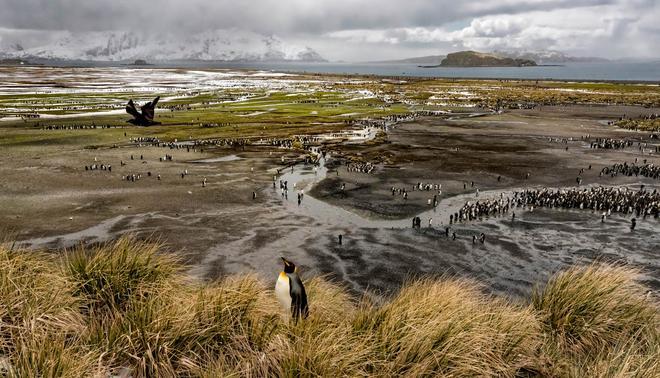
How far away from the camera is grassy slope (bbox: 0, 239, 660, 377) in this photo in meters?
5.20

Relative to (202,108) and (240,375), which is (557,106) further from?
(240,375)

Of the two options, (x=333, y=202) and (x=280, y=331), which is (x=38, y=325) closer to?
(x=280, y=331)

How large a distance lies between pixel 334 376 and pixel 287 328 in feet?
4.20

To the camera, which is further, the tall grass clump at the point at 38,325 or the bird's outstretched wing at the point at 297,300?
the bird's outstretched wing at the point at 297,300

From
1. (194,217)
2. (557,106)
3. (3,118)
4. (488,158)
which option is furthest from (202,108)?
(557,106)

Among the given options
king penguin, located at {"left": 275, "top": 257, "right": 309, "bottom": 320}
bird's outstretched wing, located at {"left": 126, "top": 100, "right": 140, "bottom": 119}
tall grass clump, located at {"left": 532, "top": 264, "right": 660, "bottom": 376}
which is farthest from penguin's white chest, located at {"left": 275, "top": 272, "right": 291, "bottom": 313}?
Answer: bird's outstretched wing, located at {"left": 126, "top": 100, "right": 140, "bottom": 119}

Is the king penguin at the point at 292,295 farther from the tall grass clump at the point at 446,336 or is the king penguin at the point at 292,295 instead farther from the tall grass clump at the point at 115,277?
the tall grass clump at the point at 115,277

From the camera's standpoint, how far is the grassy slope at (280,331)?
17.1 ft

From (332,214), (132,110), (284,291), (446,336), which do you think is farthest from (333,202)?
(132,110)

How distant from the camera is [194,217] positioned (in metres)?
26.2

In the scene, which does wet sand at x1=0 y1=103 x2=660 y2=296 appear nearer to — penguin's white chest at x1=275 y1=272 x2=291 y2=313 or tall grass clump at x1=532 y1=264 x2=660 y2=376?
tall grass clump at x1=532 y1=264 x2=660 y2=376

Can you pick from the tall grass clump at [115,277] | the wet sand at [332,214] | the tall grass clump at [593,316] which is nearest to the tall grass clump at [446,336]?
the tall grass clump at [593,316]

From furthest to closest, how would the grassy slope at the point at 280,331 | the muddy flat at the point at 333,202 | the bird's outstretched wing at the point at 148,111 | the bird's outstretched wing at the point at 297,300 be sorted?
1. the bird's outstretched wing at the point at 148,111
2. the muddy flat at the point at 333,202
3. the bird's outstretched wing at the point at 297,300
4. the grassy slope at the point at 280,331

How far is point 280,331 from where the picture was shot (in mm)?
6051
